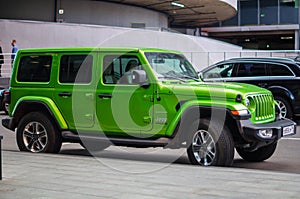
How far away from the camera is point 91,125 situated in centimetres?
991

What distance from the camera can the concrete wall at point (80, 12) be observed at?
32750 millimetres

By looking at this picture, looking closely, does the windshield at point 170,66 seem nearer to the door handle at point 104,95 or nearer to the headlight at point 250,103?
the door handle at point 104,95

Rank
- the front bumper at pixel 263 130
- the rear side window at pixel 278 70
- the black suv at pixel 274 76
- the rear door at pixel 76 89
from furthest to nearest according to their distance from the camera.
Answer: the rear side window at pixel 278 70, the black suv at pixel 274 76, the rear door at pixel 76 89, the front bumper at pixel 263 130

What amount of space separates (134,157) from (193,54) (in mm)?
19290

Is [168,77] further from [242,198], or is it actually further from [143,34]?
[143,34]

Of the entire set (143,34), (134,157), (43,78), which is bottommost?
(134,157)

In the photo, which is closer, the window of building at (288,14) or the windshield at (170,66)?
the windshield at (170,66)

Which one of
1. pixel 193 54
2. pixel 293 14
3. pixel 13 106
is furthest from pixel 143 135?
pixel 293 14

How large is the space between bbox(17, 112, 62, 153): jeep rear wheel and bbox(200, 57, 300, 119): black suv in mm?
6475

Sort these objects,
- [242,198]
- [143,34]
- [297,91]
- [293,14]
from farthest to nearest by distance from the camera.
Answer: [293,14]
[143,34]
[297,91]
[242,198]

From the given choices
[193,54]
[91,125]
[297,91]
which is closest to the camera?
[91,125]

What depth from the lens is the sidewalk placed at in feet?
22.0

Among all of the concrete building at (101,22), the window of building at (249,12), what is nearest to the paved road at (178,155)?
the concrete building at (101,22)

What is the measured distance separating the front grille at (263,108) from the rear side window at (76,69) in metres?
2.76
